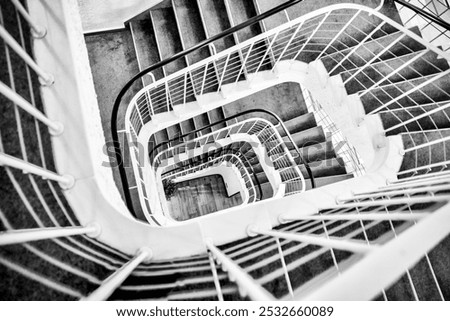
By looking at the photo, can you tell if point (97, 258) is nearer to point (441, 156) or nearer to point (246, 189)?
point (441, 156)

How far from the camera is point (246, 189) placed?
20.0ft

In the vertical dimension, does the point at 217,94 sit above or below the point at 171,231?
above

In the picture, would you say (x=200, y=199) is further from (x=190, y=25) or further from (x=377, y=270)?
(x=377, y=270)

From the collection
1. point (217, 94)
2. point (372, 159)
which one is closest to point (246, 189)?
point (217, 94)

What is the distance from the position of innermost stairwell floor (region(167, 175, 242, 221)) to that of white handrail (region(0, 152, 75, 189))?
571 cm

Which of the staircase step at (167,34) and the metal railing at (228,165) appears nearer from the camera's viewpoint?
the staircase step at (167,34)

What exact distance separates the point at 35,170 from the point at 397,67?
3.11 m

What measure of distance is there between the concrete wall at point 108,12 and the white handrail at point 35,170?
9.91 feet

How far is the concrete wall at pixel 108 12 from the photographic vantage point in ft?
10.8

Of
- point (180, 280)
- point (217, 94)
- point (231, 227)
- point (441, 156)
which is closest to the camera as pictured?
point (180, 280)

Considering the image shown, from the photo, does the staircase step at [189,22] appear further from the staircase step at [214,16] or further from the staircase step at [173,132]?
the staircase step at [173,132]

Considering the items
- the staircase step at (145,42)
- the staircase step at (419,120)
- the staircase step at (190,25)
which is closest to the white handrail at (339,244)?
the staircase step at (419,120)

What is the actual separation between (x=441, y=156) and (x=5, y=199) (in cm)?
A: 312

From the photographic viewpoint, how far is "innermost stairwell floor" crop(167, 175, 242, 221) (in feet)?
22.2
